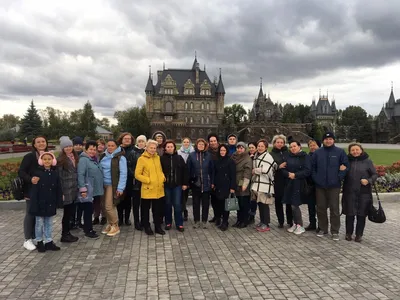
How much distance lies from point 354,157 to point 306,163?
1015 millimetres

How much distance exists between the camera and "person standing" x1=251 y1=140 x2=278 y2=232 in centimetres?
781

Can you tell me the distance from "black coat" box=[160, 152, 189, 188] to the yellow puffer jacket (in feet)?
0.71

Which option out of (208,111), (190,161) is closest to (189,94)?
(208,111)

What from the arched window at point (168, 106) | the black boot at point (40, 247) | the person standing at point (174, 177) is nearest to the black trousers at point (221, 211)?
the person standing at point (174, 177)

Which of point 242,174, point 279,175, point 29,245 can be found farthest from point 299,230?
point 29,245

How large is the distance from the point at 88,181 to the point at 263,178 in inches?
158

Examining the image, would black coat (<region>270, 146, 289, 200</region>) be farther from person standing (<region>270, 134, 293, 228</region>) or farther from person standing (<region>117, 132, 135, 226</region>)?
person standing (<region>117, 132, 135, 226</region>)

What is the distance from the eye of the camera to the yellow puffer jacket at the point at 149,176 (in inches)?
287

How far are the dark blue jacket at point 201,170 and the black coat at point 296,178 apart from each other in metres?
1.75

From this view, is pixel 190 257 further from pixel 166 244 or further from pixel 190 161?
pixel 190 161

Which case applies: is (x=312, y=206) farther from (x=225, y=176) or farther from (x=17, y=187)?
(x=17, y=187)

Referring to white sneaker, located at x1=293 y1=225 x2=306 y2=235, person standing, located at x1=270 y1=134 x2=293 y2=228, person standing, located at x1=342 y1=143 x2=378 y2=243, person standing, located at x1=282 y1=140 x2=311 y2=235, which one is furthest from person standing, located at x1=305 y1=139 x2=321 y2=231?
person standing, located at x1=342 y1=143 x2=378 y2=243

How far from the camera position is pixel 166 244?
689 centimetres

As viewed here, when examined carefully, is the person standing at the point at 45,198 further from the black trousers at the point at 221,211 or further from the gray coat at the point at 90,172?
the black trousers at the point at 221,211
